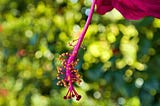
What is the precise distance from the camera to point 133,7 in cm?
110

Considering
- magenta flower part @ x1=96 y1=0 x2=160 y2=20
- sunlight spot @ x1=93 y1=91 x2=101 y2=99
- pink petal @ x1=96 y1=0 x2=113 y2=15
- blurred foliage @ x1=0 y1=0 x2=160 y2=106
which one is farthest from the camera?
sunlight spot @ x1=93 y1=91 x2=101 y2=99

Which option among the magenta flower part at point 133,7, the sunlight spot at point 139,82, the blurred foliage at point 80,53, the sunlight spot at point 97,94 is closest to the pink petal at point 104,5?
the magenta flower part at point 133,7

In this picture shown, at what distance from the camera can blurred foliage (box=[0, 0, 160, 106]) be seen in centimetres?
206

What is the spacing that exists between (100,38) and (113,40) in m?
0.08

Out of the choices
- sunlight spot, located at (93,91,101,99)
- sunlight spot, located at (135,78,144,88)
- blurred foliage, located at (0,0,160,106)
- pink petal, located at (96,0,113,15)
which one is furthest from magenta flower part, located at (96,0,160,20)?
sunlight spot, located at (93,91,101,99)

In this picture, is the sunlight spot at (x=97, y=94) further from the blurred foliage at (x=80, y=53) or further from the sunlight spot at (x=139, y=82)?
the sunlight spot at (x=139, y=82)

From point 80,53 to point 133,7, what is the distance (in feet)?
3.48

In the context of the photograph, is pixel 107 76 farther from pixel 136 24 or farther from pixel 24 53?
pixel 24 53

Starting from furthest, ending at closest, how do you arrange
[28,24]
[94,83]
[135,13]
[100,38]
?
[28,24] → [94,83] → [100,38] → [135,13]

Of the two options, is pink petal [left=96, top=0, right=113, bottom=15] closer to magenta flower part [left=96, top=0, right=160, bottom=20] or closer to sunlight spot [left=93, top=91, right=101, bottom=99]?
magenta flower part [left=96, top=0, right=160, bottom=20]

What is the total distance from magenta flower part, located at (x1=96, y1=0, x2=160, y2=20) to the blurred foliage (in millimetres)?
841

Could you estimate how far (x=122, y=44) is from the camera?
6.72ft

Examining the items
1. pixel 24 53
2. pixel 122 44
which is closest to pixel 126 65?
pixel 122 44

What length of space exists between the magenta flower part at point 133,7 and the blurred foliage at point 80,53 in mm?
841
